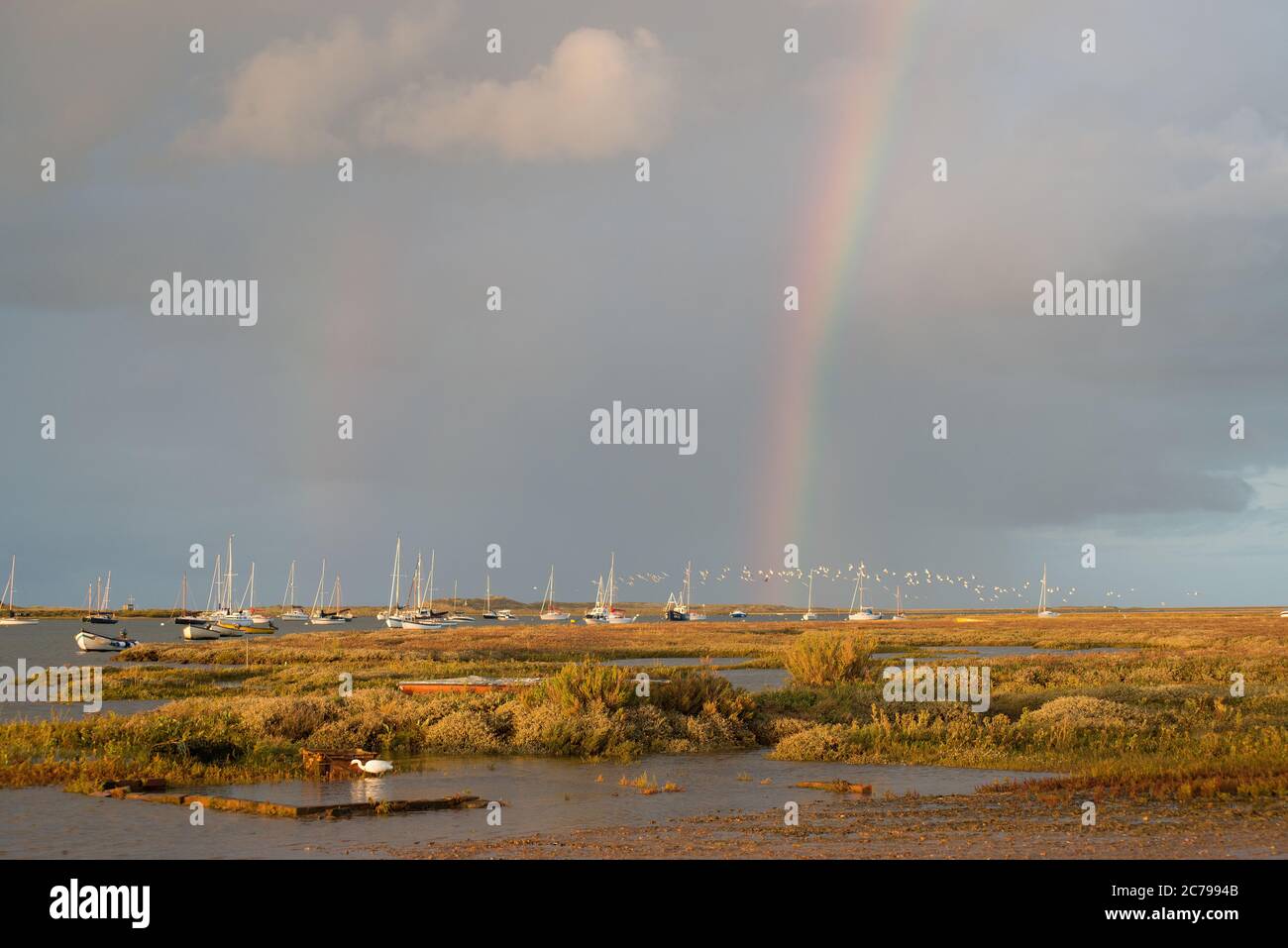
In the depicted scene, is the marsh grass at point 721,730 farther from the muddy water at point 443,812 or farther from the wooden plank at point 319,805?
the wooden plank at point 319,805

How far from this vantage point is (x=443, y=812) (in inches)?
768

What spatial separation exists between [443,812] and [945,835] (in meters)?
8.44

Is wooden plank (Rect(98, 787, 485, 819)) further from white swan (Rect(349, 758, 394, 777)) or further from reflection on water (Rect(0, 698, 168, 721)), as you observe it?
reflection on water (Rect(0, 698, 168, 721))

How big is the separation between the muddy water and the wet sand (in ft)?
3.06

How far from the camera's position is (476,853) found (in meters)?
15.1

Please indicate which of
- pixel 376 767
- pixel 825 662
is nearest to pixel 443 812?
pixel 376 767

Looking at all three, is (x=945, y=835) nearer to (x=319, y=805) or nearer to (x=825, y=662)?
(x=319, y=805)

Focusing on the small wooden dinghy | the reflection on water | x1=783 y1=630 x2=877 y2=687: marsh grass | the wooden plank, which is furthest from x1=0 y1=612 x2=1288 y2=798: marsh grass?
the reflection on water

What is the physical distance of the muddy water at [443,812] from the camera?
1652cm

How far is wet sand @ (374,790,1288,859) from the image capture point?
1484cm

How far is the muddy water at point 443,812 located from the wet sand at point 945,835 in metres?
0.93
